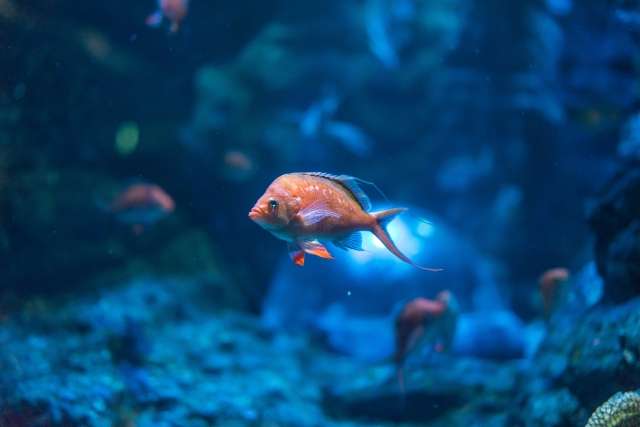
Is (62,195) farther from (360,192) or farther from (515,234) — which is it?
(515,234)

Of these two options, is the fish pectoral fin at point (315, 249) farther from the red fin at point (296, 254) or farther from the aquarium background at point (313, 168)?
the aquarium background at point (313, 168)

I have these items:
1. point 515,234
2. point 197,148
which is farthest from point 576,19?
point 197,148

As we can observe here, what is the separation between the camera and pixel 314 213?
204 centimetres

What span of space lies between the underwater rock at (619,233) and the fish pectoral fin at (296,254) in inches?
102

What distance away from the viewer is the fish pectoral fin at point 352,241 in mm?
2236

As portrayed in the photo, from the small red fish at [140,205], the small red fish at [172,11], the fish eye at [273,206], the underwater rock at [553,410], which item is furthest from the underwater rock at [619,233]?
the small red fish at [140,205]

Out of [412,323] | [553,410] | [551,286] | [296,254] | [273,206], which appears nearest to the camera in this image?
[273,206]

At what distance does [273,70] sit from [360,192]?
22.3 feet

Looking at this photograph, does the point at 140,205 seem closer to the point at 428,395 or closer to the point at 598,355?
the point at 428,395

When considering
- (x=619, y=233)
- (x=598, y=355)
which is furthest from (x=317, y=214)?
(x=619, y=233)

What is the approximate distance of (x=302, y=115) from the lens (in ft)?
27.2

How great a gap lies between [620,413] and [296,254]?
174 cm

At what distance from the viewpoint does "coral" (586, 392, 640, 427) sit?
2.25 metres

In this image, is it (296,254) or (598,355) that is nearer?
(296,254)
